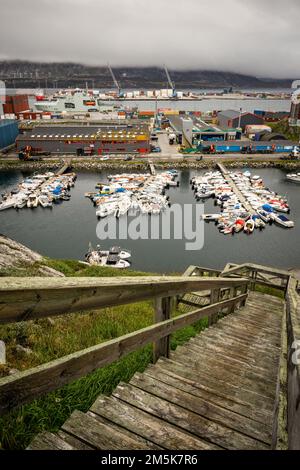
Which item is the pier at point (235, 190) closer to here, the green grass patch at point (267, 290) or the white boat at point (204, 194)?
the white boat at point (204, 194)

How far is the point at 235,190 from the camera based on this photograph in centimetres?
3884

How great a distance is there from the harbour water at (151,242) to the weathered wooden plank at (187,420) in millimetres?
20469

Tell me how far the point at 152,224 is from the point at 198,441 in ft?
96.5

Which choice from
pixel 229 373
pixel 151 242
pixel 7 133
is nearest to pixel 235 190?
pixel 151 242

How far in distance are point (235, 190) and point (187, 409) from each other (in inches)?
1526

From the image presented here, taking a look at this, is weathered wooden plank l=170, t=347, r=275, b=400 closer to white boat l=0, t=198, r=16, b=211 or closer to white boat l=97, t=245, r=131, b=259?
white boat l=97, t=245, r=131, b=259

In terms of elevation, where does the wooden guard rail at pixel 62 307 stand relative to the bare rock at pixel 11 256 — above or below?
above

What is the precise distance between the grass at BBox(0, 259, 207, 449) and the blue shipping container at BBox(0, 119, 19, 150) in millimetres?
60918

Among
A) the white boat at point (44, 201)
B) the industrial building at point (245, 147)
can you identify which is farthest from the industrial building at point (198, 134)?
the white boat at point (44, 201)

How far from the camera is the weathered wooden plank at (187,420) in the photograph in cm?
200

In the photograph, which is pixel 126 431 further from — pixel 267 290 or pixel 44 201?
pixel 44 201

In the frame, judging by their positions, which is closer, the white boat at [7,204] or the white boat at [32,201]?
the white boat at [7,204]

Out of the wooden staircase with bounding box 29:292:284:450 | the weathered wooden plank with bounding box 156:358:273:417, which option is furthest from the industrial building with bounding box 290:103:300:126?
the weathered wooden plank with bounding box 156:358:273:417
